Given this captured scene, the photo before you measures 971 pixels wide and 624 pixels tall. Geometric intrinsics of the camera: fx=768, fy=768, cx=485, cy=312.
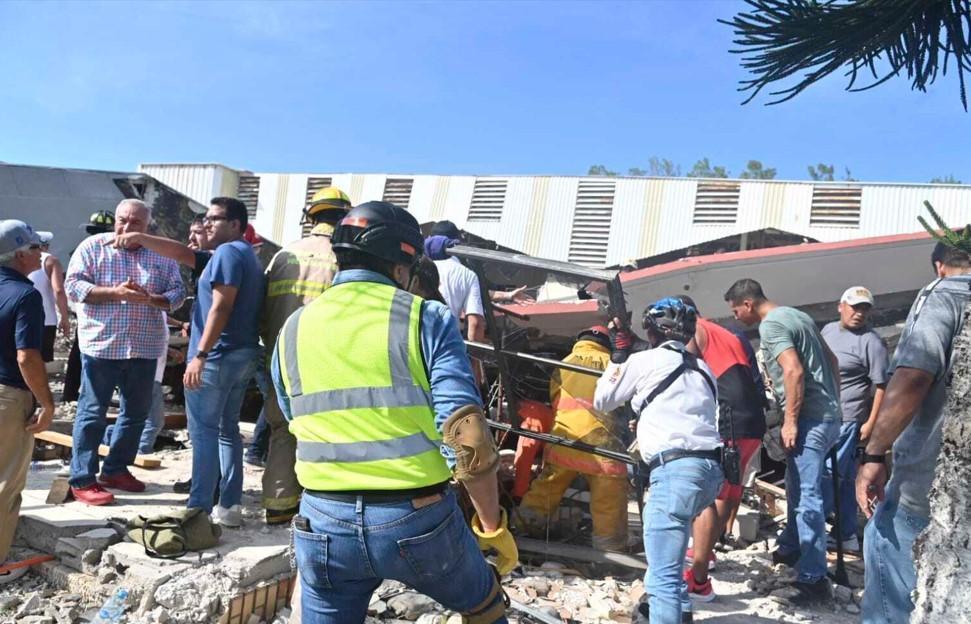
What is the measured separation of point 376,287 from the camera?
233cm

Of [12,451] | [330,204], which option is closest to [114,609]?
[12,451]

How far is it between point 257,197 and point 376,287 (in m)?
14.8

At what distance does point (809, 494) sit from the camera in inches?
185

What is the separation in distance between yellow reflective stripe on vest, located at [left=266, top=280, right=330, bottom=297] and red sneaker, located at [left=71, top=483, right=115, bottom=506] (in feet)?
5.13

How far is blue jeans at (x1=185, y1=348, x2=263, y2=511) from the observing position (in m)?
4.12

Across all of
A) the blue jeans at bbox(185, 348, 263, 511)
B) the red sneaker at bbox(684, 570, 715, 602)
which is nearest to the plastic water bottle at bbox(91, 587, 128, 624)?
the blue jeans at bbox(185, 348, 263, 511)

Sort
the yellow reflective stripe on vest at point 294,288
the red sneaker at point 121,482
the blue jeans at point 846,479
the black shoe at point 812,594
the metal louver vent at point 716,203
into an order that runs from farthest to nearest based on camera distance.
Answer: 1. the metal louver vent at point 716,203
2. the blue jeans at point 846,479
3. the red sneaker at point 121,482
4. the black shoe at point 812,594
5. the yellow reflective stripe on vest at point 294,288

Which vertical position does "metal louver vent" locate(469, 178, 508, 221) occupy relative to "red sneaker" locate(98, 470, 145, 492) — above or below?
above

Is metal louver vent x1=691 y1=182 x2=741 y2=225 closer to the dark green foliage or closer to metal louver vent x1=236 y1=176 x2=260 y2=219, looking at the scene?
metal louver vent x1=236 y1=176 x2=260 y2=219

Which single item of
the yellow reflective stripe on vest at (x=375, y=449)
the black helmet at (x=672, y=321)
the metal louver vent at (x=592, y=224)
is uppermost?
the metal louver vent at (x=592, y=224)

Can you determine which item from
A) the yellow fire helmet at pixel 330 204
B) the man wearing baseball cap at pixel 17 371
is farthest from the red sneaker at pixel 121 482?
the yellow fire helmet at pixel 330 204

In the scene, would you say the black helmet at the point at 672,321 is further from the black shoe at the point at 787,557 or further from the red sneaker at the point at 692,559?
the black shoe at the point at 787,557

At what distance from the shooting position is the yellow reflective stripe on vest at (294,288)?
4.19 metres

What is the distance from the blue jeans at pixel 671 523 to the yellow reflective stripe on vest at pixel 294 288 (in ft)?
6.65
